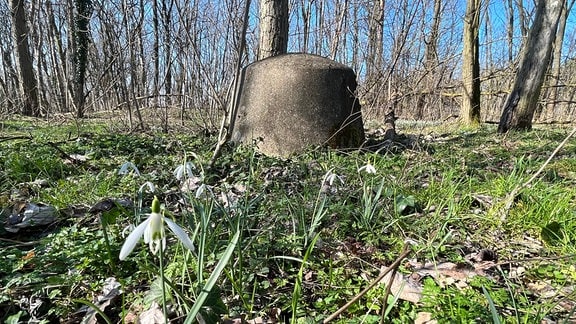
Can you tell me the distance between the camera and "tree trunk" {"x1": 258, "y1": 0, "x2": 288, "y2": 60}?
16.1ft

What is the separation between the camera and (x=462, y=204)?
197 centimetres

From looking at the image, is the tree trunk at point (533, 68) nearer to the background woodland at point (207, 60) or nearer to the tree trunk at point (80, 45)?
the background woodland at point (207, 60)

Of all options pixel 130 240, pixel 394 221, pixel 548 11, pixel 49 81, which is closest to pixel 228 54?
pixel 548 11

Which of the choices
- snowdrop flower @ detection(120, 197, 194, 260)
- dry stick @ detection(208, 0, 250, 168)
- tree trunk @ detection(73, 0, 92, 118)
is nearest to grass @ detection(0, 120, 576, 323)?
snowdrop flower @ detection(120, 197, 194, 260)

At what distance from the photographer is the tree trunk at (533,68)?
4.83 meters

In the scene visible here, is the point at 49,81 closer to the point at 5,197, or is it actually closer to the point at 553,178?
the point at 5,197

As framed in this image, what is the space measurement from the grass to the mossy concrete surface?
98 cm

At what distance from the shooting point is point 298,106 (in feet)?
11.9

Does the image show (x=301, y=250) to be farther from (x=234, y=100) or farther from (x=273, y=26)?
(x=273, y=26)

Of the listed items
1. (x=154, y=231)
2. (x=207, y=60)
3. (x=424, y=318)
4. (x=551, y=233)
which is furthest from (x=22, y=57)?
(x=551, y=233)

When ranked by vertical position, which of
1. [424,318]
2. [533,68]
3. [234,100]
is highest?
[533,68]

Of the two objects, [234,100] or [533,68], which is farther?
[533,68]

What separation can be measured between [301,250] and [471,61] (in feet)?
24.3

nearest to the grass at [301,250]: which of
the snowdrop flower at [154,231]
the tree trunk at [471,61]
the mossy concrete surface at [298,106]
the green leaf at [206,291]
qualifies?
the green leaf at [206,291]
